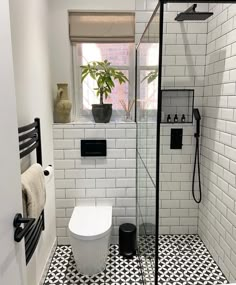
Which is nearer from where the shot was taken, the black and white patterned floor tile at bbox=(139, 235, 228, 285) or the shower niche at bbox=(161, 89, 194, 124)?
the black and white patterned floor tile at bbox=(139, 235, 228, 285)

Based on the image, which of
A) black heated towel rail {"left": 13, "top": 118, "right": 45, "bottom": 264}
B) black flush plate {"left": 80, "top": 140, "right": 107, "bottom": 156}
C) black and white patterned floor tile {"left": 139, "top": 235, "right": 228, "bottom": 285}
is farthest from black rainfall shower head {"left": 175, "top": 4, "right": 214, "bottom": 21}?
black and white patterned floor tile {"left": 139, "top": 235, "right": 228, "bottom": 285}

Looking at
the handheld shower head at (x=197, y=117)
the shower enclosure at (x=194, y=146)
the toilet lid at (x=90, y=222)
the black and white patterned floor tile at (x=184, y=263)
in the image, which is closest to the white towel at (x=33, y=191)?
the toilet lid at (x=90, y=222)

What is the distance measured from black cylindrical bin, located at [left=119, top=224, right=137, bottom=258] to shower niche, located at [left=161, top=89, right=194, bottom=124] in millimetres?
1109

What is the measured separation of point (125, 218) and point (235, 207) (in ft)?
3.59

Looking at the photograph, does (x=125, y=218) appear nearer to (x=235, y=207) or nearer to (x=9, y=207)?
(x=235, y=207)

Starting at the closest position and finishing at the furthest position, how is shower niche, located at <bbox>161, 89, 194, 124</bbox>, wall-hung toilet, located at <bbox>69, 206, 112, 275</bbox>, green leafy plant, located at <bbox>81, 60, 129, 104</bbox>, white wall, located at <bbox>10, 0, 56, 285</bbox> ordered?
white wall, located at <bbox>10, 0, 56, 285</bbox> < wall-hung toilet, located at <bbox>69, 206, 112, 275</bbox> < green leafy plant, located at <bbox>81, 60, 129, 104</bbox> < shower niche, located at <bbox>161, 89, 194, 124</bbox>

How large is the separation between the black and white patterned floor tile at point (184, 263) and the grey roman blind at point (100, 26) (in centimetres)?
189

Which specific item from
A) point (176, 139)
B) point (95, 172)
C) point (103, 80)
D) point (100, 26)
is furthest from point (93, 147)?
point (100, 26)

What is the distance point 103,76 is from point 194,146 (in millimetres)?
1140

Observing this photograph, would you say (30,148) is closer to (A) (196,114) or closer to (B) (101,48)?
(B) (101,48)

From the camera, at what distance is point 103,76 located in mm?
2416

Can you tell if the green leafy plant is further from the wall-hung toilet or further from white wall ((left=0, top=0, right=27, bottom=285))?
white wall ((left=0, top=0, right=27, bottom=285))

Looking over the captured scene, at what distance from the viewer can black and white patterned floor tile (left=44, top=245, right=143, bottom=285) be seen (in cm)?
211

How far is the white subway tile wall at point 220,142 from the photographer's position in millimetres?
2006
